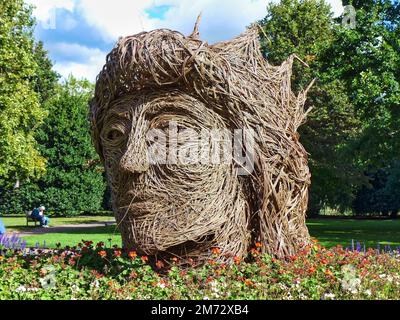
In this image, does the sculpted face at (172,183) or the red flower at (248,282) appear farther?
the sculpted face at (172,183)

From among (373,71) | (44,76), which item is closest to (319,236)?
(373,71)

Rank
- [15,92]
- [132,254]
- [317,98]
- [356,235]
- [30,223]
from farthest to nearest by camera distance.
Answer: [30,223]
[317,98]
[15,92]
[356,235]
[132,254]

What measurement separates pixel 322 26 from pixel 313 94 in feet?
11.3

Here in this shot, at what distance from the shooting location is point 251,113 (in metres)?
6.00

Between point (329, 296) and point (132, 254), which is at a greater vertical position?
point (132, 254)

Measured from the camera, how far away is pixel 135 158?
5.81 metres

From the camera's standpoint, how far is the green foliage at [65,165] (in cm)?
2700

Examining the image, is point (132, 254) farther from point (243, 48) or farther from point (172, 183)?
point (243, 48)

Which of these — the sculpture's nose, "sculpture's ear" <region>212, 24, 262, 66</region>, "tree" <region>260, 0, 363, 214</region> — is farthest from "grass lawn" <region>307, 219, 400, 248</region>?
the sculpture's nose

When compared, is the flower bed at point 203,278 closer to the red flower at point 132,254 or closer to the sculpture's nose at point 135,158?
the red flower at point 132,254

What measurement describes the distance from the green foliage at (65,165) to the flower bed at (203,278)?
2093 centimetres

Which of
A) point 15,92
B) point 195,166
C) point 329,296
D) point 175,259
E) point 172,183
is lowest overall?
point 329,296

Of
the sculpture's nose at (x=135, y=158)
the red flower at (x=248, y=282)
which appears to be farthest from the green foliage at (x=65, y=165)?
the red flower at (x=248, y=282)

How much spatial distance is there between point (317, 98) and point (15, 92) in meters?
11.1
